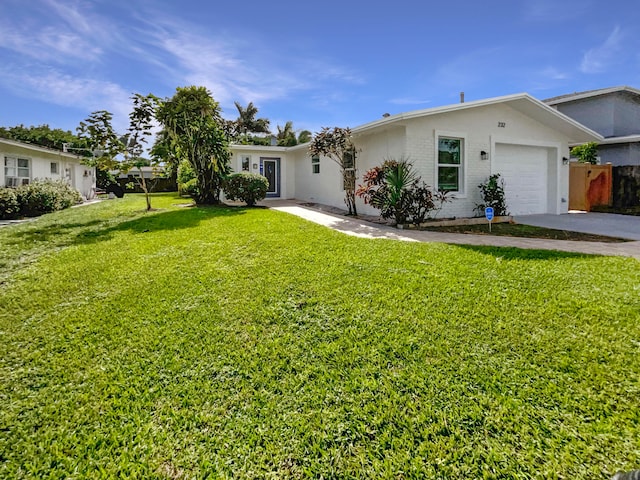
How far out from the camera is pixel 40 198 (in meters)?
14.0

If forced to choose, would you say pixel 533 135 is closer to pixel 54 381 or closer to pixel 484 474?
pixel 484 474

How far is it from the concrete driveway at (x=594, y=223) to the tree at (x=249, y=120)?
28.8m

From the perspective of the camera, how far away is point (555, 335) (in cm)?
344

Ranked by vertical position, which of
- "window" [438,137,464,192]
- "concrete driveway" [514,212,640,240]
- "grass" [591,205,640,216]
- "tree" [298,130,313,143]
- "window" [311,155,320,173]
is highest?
"tree" [298,130,313,143]

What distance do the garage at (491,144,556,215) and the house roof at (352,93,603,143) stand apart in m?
0.99

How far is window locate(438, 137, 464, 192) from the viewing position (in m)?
11.1

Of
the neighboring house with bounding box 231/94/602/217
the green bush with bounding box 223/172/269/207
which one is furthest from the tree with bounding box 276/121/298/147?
the neighboring house with bounding box 231/94/602/217

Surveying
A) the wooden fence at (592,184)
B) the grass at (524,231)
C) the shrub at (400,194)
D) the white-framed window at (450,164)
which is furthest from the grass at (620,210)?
the shrub at (400,194)

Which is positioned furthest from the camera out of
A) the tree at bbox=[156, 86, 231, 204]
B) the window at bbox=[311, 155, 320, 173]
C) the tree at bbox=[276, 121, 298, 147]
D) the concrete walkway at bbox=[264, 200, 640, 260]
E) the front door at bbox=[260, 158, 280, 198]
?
the tree at bbox=[276, 121, 298, 147]

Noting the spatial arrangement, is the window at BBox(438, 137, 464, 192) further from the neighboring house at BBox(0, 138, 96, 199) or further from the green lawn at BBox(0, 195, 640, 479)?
the neighboring house at BBox(0, 138, 96, 199)

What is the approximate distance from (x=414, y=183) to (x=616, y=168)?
10.4m

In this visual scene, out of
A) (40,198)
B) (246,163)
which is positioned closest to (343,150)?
(246,163)

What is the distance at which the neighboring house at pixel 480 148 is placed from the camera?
10625 mm

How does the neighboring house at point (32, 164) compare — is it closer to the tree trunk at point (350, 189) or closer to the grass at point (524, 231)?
the tree trunk at point (350, 189)
